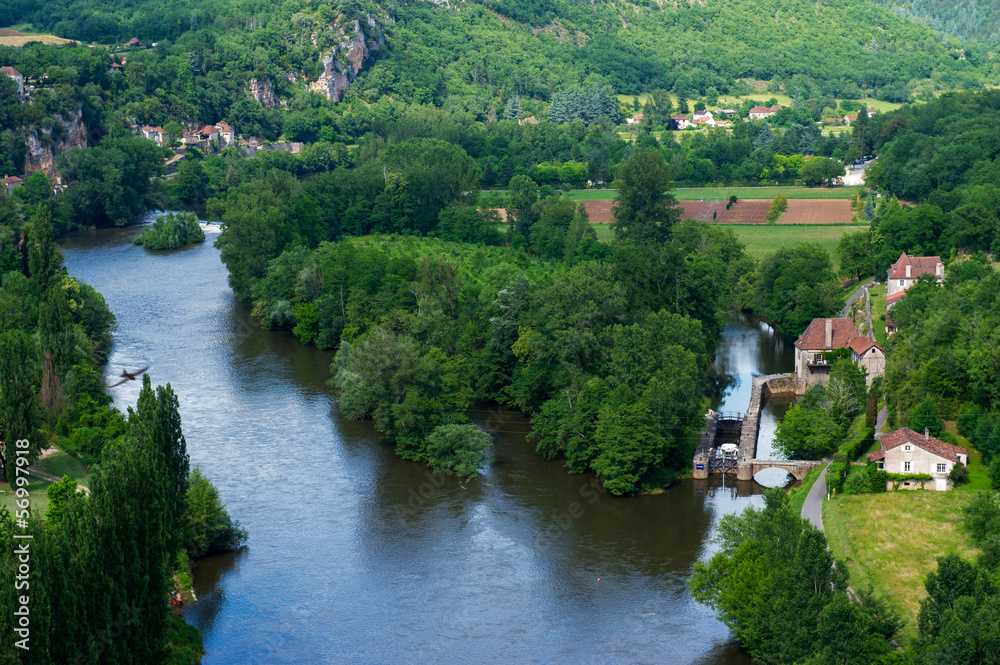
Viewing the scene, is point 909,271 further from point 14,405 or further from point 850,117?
point 850,117

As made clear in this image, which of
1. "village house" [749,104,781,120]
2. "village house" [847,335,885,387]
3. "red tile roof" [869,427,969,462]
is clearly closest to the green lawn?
"village house" [847,335,885,387]

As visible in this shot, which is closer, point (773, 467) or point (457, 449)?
point (773, 467)

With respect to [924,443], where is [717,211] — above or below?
above

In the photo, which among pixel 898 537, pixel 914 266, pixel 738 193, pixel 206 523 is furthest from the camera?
pixel 738 193

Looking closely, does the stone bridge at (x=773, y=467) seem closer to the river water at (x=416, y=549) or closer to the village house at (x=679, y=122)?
the river water at (x=416, y=549)

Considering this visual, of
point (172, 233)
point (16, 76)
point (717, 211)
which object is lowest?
point (172, 233)

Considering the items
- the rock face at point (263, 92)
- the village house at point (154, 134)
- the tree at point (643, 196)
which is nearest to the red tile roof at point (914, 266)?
the tree at point (643, 196)

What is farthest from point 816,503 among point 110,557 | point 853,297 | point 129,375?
point 129,375
